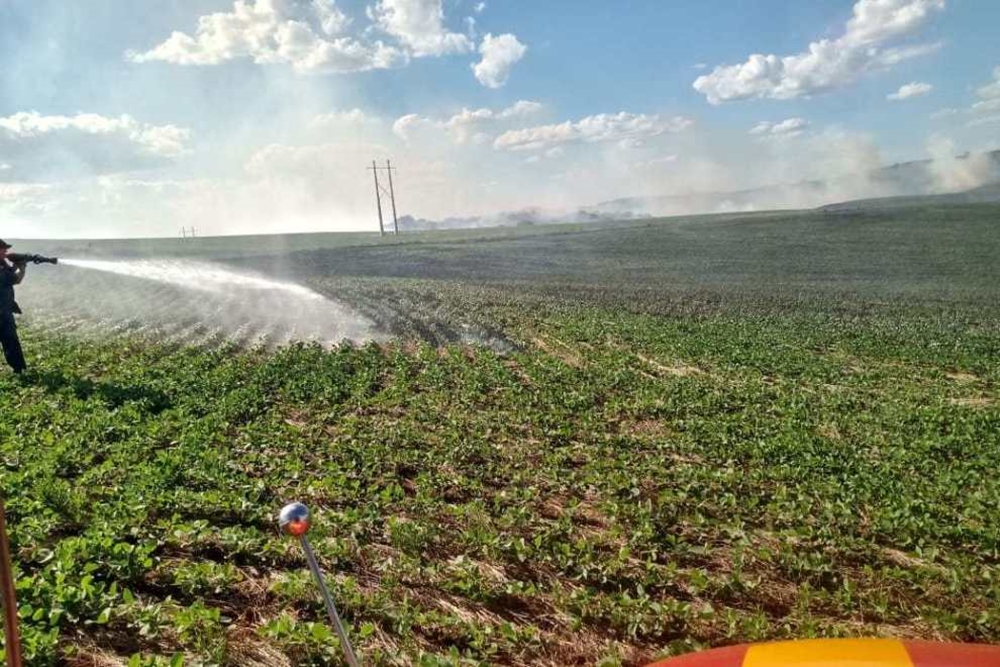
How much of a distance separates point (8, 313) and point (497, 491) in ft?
39.9

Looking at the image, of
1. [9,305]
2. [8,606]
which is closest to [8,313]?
[9,305]

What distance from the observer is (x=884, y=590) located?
23.8 ft

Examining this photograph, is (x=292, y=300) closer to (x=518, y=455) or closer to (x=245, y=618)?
(x=518, y=455)

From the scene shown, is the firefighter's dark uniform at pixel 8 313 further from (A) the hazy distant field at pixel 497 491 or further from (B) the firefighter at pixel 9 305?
(A) the hazy distant field at pixel 497 491

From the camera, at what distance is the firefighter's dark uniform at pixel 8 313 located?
14820 millimetres

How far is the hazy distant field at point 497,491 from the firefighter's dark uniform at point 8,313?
2.00 feet

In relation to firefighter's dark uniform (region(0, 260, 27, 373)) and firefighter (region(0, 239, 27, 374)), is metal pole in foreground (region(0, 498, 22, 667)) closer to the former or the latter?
firefighter (region(0, 239, 27, 374))

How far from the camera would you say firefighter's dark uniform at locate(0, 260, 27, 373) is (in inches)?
583

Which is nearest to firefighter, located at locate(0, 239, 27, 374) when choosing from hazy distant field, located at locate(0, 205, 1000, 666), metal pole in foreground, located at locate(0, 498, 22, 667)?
hazy distant field, located at locate(0, 205, 1000, 666)

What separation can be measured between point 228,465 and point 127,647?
4.55 m

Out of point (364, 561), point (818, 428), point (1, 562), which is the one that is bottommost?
point (818, 428)

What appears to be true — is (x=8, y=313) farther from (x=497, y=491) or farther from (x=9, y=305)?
(x=497, y=491)

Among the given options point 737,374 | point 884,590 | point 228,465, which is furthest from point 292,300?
point 884,590

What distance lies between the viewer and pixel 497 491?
9.81 meters
